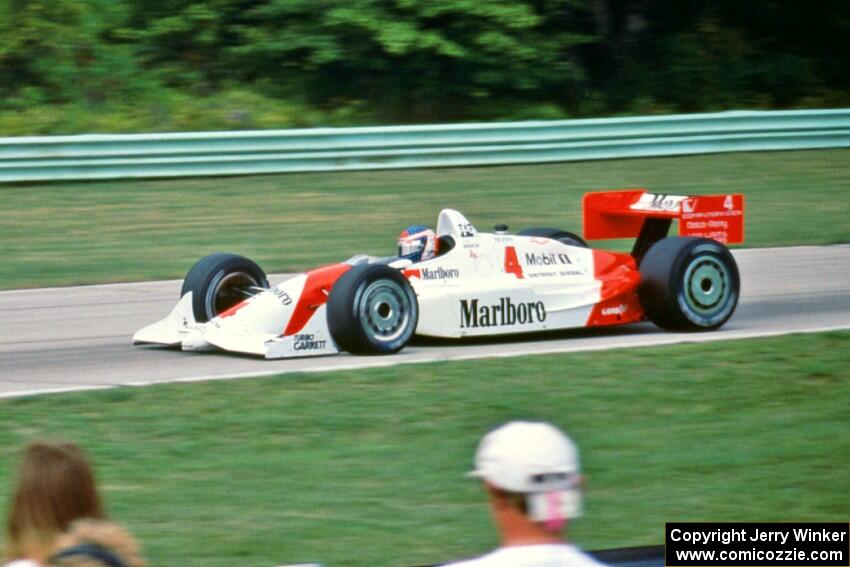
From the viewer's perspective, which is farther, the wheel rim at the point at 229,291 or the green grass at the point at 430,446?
the wheel rim at the point at 229,291

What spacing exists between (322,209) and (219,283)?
7235 mm

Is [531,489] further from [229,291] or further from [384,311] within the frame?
[229,291]

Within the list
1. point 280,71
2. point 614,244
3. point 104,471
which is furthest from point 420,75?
point 104,471

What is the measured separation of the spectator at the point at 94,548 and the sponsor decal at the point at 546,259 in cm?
789

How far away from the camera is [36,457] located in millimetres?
3533

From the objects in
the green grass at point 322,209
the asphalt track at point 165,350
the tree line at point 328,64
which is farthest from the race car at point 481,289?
the tree line at point 328,64

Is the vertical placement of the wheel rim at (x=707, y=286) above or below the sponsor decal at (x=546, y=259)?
below

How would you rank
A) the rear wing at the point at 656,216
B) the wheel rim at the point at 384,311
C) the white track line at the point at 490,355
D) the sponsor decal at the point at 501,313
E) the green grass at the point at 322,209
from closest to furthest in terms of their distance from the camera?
the white track line at the point at 490,355 → the wheel rim at the point at 384,311 → the sponsor decal at the point at 501,313 → the rear wing at the point at 656,216 → the green grass at the point at 322,209

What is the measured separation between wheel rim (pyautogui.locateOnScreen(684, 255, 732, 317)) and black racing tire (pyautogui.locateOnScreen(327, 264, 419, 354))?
7.21 feet

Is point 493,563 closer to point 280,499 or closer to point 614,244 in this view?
point 280,499

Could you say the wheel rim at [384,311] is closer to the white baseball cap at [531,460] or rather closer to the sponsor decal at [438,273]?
the sponsor decal at [438,273]

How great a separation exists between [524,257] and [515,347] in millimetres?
648

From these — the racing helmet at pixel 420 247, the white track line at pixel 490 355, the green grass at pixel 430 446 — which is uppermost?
the racing helmet at pixel 420 247

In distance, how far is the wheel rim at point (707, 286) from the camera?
442 inches
